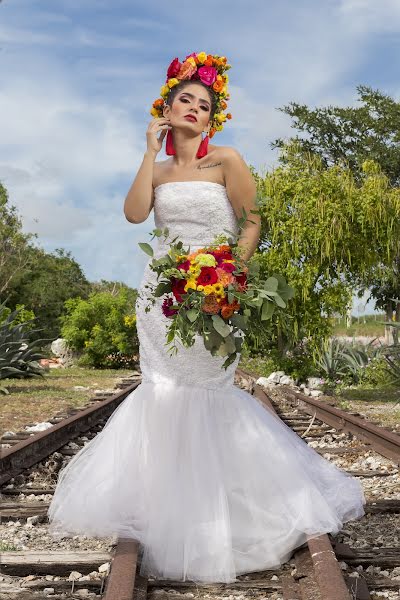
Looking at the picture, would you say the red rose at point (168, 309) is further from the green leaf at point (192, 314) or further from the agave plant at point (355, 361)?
the agave plant at point (355, 361)

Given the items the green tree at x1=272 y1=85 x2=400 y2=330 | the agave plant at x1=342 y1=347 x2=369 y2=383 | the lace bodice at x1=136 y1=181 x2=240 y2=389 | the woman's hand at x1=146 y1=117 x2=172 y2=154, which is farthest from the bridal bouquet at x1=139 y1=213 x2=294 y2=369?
the green tree at x1=272 y1=85 x2=400 y2=330

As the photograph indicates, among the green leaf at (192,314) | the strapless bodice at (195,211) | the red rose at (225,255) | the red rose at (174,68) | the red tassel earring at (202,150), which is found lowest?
the green leaf at (192,314)

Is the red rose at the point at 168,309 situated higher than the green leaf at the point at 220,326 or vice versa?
the red rose at the point at 168,309

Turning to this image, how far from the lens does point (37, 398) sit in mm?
12289

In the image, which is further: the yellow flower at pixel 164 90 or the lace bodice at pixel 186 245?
the yellow flower at pixel 164 90

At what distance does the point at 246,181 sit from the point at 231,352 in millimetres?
903

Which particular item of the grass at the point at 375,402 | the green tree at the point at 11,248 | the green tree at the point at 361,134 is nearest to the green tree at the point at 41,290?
the green tree at the point at 11,248

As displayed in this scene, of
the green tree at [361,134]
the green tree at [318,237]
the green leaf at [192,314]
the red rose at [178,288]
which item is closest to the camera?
the green leaf at [192,314]

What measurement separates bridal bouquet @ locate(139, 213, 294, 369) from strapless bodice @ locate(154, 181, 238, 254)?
19 centimetres

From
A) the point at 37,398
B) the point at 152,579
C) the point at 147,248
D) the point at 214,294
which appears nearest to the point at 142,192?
the point at 147,248

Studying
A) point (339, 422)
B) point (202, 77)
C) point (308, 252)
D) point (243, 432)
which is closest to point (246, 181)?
point (202, 77)

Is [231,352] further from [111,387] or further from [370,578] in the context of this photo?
[111,387]

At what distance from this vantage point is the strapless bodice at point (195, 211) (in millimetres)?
4016

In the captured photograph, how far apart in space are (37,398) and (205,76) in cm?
889
